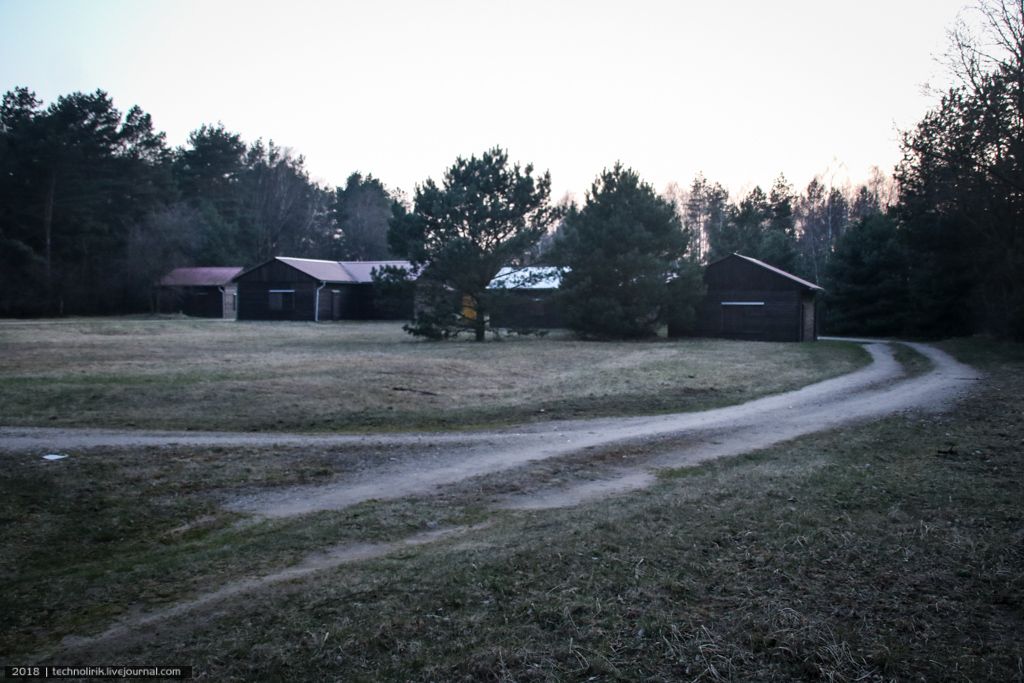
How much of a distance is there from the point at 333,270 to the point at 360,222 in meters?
28.4

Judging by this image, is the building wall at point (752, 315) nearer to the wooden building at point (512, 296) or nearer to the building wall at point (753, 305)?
the building wall at point (753, 305)

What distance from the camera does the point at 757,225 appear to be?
76.0 meters

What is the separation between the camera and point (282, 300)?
180 feet

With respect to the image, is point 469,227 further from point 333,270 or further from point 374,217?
point 374,217

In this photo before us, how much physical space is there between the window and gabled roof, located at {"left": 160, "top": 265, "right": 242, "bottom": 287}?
21.7 ft

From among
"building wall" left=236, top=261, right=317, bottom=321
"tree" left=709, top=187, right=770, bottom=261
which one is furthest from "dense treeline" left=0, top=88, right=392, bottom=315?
"tree" left=709, top=187, right=770, bottom=261

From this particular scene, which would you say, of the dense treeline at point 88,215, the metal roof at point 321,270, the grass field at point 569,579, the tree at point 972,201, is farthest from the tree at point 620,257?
the dense treeline at point 88,215

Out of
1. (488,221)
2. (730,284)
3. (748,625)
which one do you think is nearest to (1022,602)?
(748,625)

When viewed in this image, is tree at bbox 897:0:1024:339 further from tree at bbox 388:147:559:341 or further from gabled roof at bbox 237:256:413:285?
gabled roof at bbox 237:256:413:285

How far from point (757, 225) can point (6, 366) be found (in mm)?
68487

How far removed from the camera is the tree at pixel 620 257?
36.0 m

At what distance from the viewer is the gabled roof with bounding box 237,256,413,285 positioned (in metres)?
54.3

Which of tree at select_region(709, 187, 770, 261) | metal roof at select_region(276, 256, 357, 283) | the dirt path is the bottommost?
the dirt path

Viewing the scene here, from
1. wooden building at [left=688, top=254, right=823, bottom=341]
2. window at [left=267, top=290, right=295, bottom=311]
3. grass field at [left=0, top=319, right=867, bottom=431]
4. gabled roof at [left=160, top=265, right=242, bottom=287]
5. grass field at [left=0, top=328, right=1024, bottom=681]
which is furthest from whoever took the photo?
gabled roof at [left=160, top=265, right=242, bottom=287]
